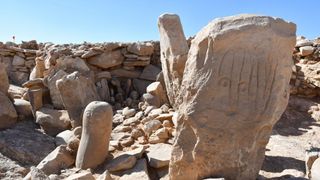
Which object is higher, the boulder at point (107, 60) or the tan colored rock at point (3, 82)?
the boulder at point (107, 60)

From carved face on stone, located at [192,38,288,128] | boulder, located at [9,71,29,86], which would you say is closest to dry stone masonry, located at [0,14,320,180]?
carved face on stone, located at [192,38,288,128]

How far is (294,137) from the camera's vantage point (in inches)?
251

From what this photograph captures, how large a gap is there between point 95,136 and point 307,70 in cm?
519

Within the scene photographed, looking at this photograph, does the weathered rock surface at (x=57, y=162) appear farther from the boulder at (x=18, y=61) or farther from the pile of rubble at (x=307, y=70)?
the boulder at (x=18, y=61)

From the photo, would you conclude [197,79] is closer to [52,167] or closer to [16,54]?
[52,167]

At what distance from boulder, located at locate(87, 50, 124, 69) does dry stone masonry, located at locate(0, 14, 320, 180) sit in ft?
1.00

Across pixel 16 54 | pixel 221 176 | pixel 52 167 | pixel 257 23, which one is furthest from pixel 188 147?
pixel 16 54

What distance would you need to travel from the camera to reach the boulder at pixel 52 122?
652 cm

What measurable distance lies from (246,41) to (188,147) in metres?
1.22

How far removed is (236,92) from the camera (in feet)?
11.9

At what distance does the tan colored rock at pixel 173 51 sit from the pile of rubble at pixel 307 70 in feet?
9.72

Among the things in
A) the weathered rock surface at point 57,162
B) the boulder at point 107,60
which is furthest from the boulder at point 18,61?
the weathered rock surface at point 57,162

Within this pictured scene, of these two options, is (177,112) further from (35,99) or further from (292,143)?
(35,99)

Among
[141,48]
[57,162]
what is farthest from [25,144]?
[141,48]
